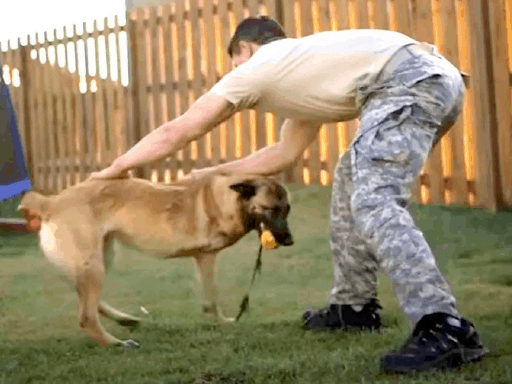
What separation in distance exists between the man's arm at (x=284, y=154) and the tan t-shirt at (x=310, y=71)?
0.57m

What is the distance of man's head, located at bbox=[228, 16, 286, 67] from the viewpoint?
364cm

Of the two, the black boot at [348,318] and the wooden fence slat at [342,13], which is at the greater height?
the wooden fence slat at [342,13]

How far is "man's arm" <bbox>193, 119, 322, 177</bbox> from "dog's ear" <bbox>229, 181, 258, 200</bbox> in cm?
16

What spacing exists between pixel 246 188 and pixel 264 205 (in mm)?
101

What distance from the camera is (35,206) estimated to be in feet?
12.7

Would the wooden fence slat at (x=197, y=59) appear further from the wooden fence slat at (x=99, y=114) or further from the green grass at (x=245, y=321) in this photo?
the green grass at (x=245, y=321)

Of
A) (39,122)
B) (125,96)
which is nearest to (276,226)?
(125,96)

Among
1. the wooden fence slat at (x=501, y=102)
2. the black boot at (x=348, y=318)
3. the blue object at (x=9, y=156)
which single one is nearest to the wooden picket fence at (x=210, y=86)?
the wooden fence slat at (x=501, y=102)

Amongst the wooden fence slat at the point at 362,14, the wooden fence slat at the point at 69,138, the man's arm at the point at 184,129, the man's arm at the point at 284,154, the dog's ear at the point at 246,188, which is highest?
the wooden fence slat at the point at 362,14

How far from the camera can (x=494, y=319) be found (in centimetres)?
395

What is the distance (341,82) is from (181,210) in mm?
975

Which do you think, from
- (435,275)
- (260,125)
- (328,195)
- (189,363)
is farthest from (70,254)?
(260,125)

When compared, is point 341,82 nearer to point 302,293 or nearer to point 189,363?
point 189,363

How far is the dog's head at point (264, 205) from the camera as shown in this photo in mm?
3863
